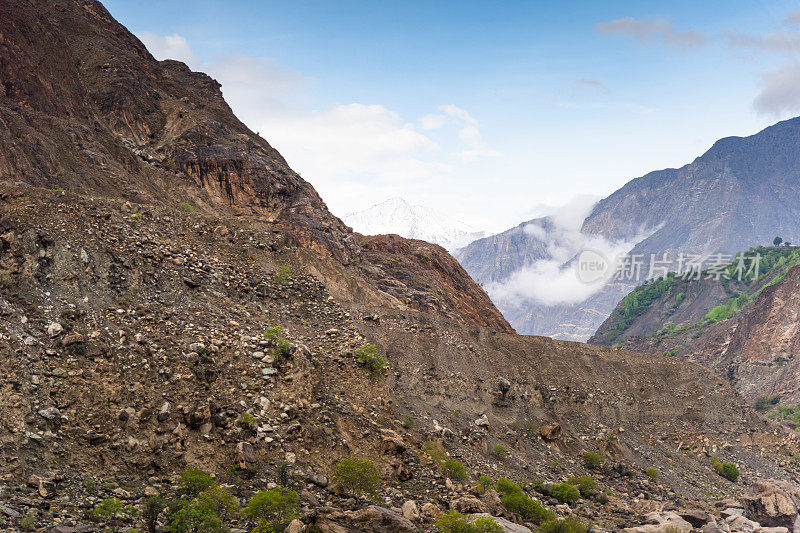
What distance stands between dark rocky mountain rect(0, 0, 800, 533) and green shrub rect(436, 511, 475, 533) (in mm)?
856

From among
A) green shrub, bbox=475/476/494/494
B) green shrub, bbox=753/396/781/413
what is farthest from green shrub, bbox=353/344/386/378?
green shrub, bbox=753/396/781/413

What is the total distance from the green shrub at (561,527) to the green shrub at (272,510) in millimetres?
11576

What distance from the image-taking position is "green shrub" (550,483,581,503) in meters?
29.9

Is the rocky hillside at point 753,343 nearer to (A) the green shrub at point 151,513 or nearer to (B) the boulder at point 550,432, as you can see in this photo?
(B) the boulder at point 550,432

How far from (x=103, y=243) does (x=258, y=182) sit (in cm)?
2544

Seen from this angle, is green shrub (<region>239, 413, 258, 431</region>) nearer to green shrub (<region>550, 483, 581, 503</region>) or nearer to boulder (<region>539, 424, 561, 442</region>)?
green shrub (<region>550, 483, 581, 503</region>)

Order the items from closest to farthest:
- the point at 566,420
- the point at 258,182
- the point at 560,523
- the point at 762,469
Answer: the point at 560,523 → the point at 566,420 → the point at 762,469 → the point at 258,182

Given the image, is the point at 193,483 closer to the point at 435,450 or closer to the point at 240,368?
the point at 240,368

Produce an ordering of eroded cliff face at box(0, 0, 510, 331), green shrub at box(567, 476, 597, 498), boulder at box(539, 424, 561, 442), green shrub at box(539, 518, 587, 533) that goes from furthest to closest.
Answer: eroded cliff face at box(0, 0, 510, 331) → boulder at box(539, 424, 561, 442) → green shrub at box(567, 476, 597, 498) → green shrub at box(539, 518, 587, 533)

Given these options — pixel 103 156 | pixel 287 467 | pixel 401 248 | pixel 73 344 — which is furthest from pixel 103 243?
pixel 401 248

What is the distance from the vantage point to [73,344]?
68.1ft

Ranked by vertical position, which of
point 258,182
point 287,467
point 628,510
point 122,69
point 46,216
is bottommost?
point 628,510

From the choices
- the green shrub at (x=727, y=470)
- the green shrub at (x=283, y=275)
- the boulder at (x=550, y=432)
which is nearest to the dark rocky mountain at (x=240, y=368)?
the green shrub at (x=283, y=275)

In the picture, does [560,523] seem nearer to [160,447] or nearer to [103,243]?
[160,447]
